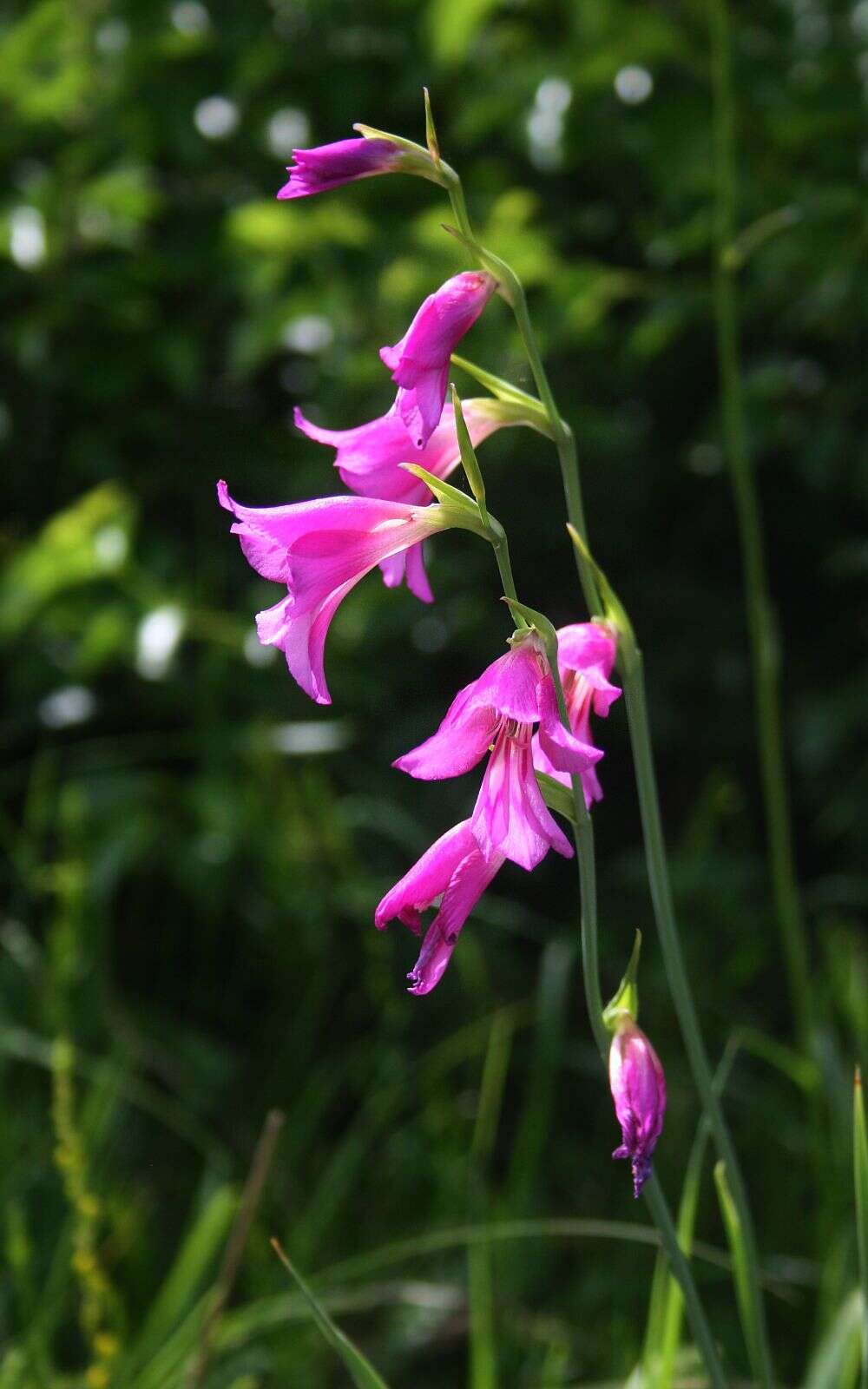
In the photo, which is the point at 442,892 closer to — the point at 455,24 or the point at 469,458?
the point at 469,458

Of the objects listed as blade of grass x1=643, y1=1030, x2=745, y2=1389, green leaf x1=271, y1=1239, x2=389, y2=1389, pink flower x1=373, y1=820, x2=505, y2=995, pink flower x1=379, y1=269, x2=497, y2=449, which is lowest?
blade of grass x1=643, y1=1030, x2=745, y2=1389

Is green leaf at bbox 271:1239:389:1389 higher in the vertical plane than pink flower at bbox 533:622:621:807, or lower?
lower

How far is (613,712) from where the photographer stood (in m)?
2.85

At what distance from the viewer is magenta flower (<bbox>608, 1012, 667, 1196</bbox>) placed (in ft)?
3.05

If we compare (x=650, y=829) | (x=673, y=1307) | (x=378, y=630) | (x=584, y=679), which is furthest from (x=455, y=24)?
(x=673, y=1307)

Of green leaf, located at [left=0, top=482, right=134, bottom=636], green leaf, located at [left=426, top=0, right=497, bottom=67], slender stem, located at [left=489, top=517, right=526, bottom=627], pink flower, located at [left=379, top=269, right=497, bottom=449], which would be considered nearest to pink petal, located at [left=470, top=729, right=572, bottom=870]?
slender stem, located at [left=489, top=517, right=526, bottom=627]

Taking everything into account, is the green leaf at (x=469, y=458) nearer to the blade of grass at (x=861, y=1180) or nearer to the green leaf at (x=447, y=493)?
the green leaf at (x=447, y=493)

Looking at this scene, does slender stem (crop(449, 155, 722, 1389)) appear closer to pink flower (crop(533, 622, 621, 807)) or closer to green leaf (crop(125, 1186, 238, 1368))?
pink flower (crop(533, 622, 621, 807))

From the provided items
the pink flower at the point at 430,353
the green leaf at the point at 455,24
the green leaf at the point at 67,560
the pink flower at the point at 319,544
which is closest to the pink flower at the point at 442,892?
the pink flower at the point at 319,544

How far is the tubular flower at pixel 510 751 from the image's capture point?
879mm

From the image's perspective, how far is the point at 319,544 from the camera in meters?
0.94

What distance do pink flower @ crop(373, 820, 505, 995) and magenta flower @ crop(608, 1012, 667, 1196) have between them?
Result: 0.50 feet

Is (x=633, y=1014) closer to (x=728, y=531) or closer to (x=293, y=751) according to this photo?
(x=293, y=751)

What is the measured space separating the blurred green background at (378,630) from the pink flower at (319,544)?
133 centimetres
